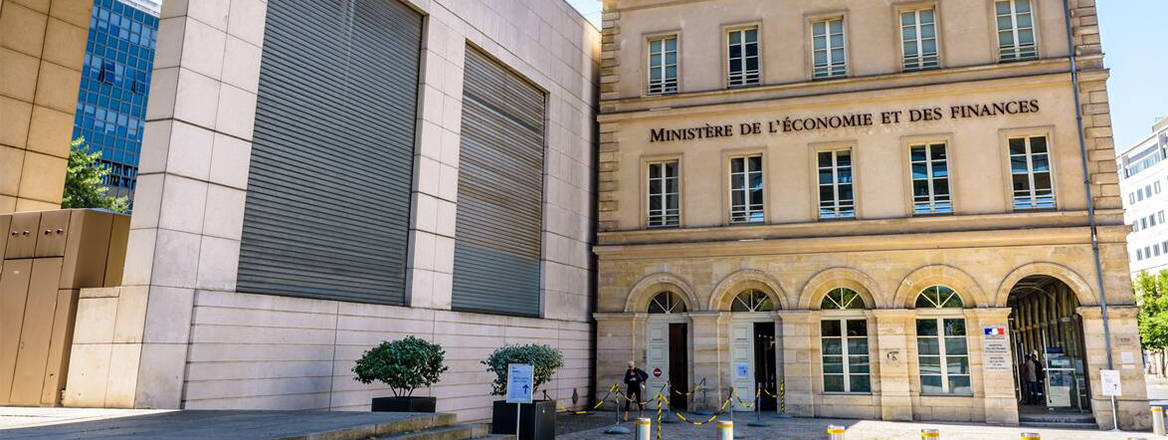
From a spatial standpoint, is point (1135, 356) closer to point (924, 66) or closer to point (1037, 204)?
point (1037, 204)

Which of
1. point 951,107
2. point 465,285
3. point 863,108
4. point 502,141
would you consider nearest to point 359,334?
point 465,285

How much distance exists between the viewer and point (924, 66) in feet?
68.6

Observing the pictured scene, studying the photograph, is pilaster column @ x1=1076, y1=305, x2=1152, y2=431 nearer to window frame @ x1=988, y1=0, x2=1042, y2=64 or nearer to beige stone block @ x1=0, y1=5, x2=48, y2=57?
window frame @ x1=988, y1=0, x2=1042, y2=64

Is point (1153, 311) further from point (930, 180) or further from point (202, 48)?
point (202, 48)

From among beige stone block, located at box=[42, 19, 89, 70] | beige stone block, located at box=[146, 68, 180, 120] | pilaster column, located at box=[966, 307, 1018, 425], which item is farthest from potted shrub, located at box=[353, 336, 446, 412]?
pilaster column, located at box=[966, 307, 1018, 425]

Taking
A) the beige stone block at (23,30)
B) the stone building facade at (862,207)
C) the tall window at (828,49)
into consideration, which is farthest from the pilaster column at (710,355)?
the beige stone block at (23,30)

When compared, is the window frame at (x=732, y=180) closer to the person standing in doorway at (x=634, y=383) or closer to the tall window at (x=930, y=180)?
the tall window at (x=930, y=180)

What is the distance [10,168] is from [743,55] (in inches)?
689

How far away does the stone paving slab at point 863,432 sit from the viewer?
15633 mm

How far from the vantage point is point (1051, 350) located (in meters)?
20.3

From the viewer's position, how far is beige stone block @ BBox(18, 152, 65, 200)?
14.9m

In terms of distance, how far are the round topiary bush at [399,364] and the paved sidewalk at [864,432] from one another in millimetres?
3454

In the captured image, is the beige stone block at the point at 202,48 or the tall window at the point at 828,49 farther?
the tall window at the point at 828,49

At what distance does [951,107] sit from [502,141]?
452 inches
